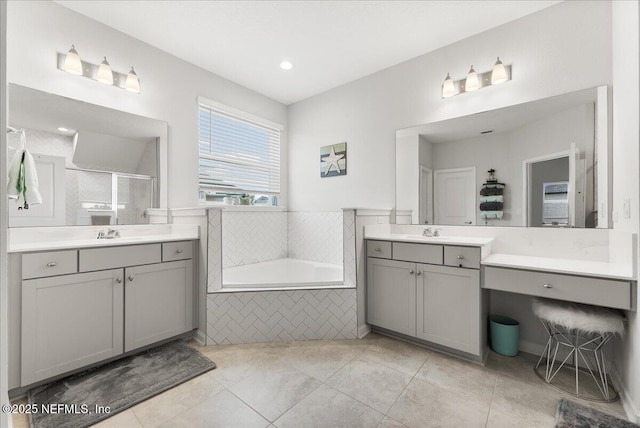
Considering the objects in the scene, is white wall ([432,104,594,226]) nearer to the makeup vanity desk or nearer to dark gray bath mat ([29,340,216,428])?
the makeup vanity desk

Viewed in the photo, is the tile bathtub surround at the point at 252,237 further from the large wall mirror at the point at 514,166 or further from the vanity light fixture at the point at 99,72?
the large wall mirror at the point at 514,166

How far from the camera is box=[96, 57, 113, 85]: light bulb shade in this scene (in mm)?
2312

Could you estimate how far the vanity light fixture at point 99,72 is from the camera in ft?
7.09

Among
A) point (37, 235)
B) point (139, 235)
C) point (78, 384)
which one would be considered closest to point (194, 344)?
point (78, 384)

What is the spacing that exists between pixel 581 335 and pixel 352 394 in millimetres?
1719

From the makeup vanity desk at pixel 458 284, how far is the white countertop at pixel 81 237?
70.2 inches

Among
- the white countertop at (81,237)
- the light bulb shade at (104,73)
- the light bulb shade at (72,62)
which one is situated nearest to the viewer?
the white countertop at (81,237)

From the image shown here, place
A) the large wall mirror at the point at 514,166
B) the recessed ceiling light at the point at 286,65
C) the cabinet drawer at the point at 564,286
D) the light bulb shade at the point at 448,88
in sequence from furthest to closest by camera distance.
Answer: the recessed ceiling light at the point at 286,65 → the light bulb shade at the point at 448,88 → the large wall mirror at the point at 514,166 → the cabinet drawer at the point at 564,286

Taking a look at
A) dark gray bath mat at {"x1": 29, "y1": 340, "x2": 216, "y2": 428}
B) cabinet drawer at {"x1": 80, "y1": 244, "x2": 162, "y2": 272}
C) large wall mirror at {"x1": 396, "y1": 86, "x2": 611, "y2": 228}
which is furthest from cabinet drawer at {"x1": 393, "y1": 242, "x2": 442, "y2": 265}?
cabinet drawer at {"x1": 80, "y1": 244, "x2": 162, "y2": 272}

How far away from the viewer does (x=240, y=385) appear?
1820 mm

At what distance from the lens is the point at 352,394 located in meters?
1.74

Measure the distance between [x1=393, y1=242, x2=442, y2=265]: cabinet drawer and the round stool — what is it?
2.29 ft

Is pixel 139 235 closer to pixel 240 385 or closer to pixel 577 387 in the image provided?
pixel 240 385

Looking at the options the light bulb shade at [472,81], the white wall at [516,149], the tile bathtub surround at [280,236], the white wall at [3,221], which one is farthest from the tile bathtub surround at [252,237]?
the light bulb shade at [472,81]
